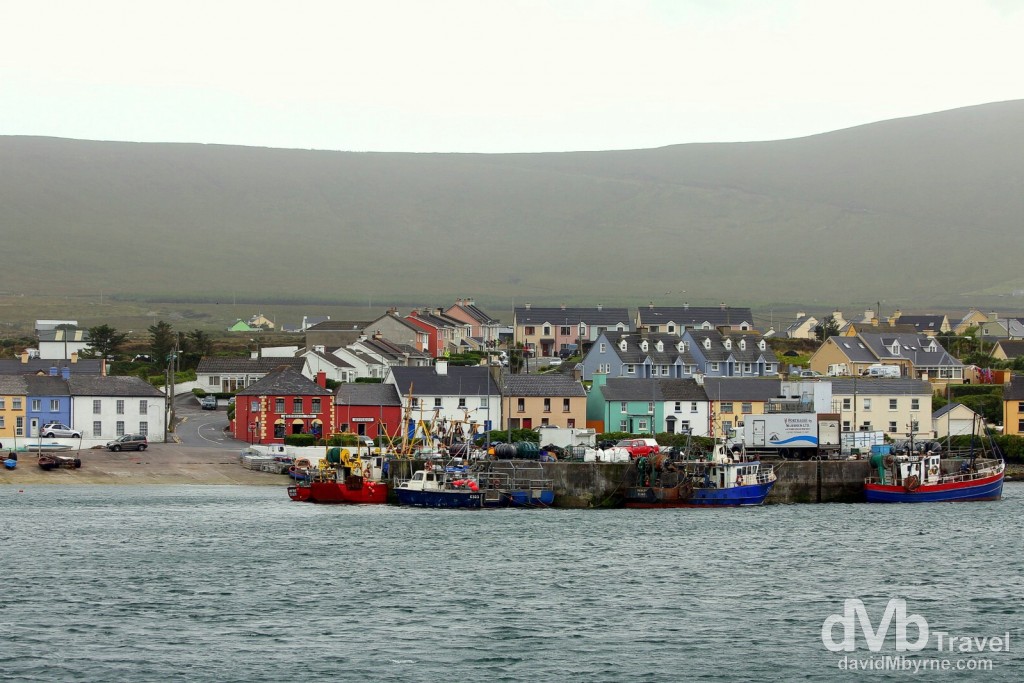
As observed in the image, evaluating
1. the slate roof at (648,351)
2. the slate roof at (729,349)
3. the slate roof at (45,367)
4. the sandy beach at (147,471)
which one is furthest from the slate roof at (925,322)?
the sandy beach at (147,471)

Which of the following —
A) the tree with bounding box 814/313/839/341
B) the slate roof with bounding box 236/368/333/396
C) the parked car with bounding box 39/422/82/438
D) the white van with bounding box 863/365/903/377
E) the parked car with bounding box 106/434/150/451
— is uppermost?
the tree with bounding box 814/313/839/341

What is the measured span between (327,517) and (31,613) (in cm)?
2615

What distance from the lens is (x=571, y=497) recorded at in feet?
261

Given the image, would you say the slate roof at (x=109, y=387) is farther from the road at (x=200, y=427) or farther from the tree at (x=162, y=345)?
the tree at (x=162, y=345)

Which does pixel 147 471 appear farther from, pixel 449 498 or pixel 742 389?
pixel 742 389

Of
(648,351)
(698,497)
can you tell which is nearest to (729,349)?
(648,351)

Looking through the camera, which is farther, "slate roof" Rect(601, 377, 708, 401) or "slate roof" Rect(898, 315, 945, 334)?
"slate roof" Rect(898, 315, 945, 334)

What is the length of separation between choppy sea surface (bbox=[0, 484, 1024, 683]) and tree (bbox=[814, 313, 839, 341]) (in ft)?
301

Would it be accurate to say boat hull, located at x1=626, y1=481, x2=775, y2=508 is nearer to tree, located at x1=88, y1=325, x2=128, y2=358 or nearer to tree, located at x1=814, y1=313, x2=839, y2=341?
tree, located at x1=88, y1=325, x2=128, y2=358

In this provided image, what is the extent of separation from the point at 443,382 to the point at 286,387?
34.6 feet

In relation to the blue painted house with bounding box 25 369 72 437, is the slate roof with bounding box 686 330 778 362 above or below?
above

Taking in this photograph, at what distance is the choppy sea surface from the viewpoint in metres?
42.6

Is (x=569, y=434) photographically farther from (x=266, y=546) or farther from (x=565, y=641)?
(x=565, y=641)

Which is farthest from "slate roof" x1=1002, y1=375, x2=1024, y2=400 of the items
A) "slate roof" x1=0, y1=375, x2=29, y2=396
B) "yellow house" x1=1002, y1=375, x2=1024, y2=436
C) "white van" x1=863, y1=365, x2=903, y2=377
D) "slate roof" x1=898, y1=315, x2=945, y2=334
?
"slate roof" x1=898, y1=315, x2=945, y2=334
